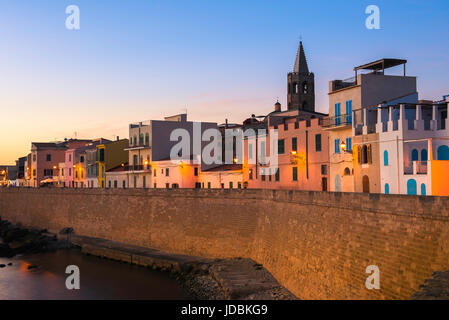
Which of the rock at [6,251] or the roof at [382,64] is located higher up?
the roof at [382,64]

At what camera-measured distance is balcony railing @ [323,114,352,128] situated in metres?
33.3

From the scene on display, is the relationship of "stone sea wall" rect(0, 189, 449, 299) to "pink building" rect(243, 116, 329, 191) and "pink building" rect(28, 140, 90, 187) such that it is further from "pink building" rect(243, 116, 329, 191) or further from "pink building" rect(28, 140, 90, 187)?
"pink building" rect(28, 140, 90, 187)

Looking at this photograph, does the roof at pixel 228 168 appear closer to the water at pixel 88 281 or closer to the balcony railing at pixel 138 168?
the balcony railing at pixel 138 168

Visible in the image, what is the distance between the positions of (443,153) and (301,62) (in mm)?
60882

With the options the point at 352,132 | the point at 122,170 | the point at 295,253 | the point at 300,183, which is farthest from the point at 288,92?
the point at 295,253

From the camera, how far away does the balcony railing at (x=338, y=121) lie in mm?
33344

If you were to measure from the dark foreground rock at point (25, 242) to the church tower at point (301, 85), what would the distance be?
47874 millimetres

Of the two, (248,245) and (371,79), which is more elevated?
(371,79)

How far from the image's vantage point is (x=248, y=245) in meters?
32.7

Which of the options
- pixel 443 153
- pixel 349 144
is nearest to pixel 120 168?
pixel 349 144

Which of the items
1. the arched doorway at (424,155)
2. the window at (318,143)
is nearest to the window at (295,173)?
the window at (318,143)

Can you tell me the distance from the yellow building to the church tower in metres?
33.1
